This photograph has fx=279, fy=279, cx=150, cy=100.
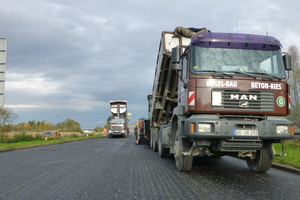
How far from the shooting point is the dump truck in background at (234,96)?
649cm

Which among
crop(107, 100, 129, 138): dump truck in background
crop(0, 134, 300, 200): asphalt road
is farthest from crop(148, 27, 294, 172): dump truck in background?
crop(107, 100, 129, 138): dump truck in background

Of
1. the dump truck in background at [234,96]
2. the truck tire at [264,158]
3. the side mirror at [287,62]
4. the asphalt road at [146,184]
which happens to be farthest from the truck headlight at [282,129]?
the side mirror at [287,62]

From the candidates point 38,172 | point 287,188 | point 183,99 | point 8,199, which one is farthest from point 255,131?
point 38,172

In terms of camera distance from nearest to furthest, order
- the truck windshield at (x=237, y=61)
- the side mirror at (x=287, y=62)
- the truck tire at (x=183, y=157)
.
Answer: the truck windshield at (x=237, y=61) → the side mirror at (x=287, y=62) → the truck tire at (x=183, y=157)

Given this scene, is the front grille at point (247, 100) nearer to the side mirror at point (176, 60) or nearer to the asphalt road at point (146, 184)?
the side mirror at point (176, 60)

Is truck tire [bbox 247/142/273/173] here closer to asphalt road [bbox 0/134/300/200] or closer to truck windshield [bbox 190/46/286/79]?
asphalt road [bbox 0/134/300/200]

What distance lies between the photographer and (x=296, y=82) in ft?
120

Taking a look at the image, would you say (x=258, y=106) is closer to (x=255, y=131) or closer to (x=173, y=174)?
(x=255, y=131)

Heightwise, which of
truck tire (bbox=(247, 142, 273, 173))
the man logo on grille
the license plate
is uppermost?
the man logo on grille

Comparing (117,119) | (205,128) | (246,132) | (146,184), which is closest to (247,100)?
(246,132)

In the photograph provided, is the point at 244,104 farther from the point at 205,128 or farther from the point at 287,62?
the point at 287,62

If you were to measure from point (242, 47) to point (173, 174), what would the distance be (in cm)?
374

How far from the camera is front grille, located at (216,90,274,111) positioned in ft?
21.7

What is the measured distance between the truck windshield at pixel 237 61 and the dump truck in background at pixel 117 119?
32.0 m
